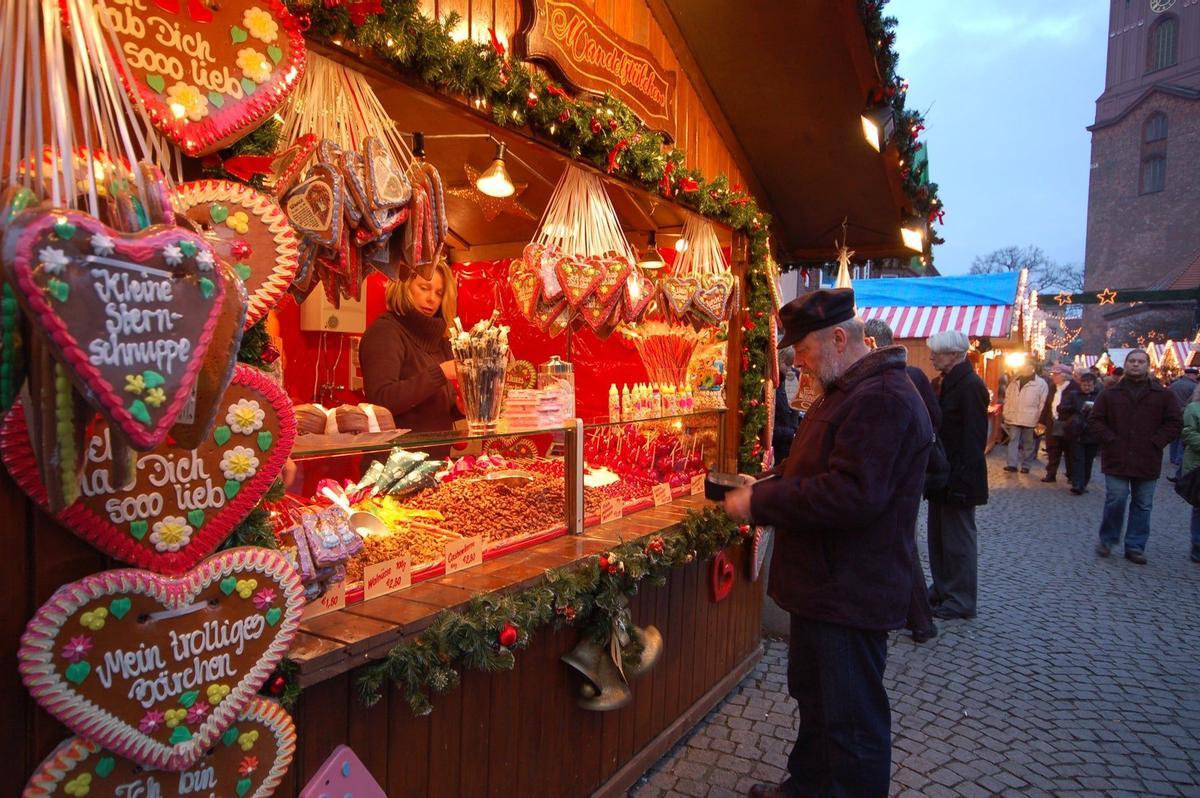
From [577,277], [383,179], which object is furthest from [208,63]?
[577,277]

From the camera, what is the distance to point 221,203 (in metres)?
1.40

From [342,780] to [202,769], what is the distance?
43cm

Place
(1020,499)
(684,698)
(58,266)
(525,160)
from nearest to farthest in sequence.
A: (58,266)
(684,698)
(525,160)
(1020,499)

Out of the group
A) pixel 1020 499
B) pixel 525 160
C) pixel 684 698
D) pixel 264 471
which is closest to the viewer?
pixel 264 471

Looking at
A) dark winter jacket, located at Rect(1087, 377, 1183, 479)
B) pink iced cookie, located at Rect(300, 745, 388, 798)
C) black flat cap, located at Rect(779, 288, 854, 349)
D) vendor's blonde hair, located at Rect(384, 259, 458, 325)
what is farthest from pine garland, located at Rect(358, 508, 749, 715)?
dark winter jacket, located at Rect(1087, 377, 1183, 479)

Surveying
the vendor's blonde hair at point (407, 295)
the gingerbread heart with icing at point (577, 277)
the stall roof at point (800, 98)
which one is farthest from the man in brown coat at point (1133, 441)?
the vendor's blonde hair at point (407, 295)

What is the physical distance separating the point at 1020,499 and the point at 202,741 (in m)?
11.1

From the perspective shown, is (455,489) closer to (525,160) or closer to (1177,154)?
(525,160)

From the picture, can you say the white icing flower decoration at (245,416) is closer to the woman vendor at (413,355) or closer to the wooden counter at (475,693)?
the wooden counter at (475,693)

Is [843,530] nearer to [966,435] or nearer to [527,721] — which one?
[527,721]

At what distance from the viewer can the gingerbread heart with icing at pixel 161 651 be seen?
1233 millimetres

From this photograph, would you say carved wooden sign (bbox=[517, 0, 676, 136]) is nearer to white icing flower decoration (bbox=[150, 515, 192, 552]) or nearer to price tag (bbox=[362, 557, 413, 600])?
price tag (bbox=[362, 557, 413, 600])

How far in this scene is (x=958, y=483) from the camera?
5.00m

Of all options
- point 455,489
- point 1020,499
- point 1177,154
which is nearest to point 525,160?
point 455,489
